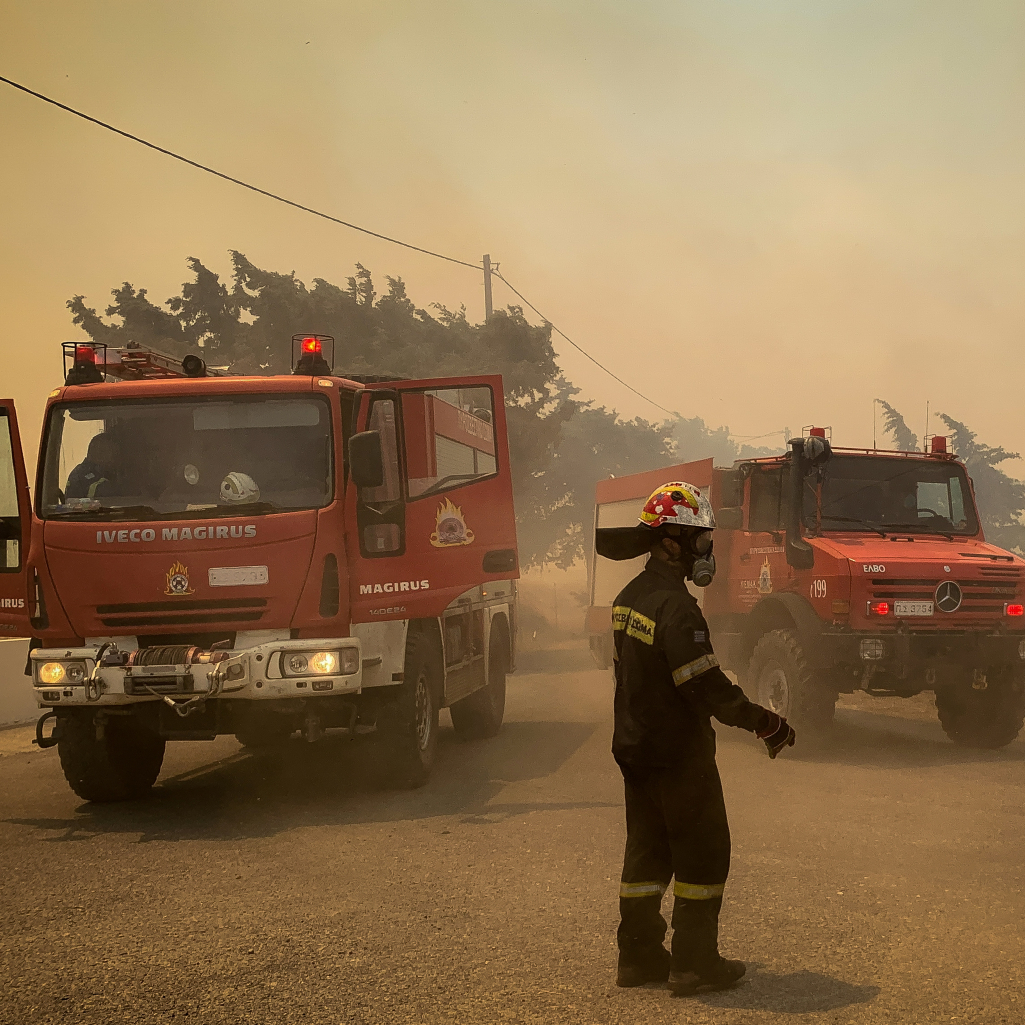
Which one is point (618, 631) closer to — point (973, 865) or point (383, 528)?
point (973, 865)

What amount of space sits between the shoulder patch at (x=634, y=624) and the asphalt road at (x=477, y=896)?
137 centimetres

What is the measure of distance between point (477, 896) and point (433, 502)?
392 centimetres

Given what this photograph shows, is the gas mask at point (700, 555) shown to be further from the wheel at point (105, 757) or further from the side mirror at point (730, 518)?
the side mirror at point (730, 518)

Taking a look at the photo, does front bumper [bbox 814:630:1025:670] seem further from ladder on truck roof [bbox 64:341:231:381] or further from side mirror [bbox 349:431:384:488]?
ladder on truck roof [bbox 64:341:231:381]

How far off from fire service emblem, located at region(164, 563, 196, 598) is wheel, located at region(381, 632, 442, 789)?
1722mm

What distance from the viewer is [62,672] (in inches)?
330

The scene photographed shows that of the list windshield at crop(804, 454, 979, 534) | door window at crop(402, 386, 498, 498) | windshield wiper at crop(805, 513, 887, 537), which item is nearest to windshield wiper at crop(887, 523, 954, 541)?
windshield at crop(804, 454, 979, 534)

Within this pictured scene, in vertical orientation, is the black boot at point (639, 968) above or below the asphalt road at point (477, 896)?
above

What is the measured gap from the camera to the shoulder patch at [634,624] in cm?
466

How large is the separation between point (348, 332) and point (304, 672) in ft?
86.5

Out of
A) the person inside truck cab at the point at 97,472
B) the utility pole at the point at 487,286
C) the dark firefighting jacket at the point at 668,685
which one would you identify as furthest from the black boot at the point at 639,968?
the utility pole at the point at 487,286

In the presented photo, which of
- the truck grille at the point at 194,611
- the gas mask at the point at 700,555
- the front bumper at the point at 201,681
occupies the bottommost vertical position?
the front bumper at the point at 201,681

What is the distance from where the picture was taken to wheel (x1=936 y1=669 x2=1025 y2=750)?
37.1 feet

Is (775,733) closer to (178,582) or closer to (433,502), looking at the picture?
(178,582)
